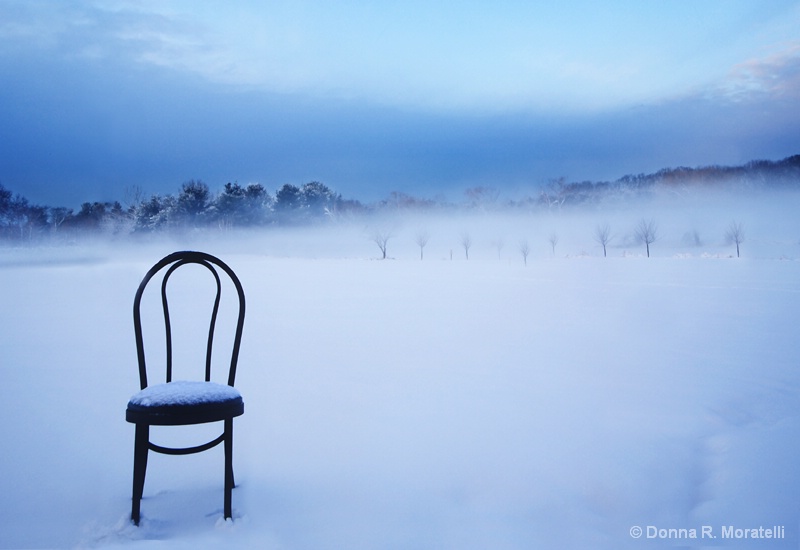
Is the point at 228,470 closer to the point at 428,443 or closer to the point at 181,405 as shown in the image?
the point at 181,405

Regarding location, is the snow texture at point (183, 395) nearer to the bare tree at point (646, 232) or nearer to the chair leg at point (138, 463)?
the chair leg at point (138, 463)

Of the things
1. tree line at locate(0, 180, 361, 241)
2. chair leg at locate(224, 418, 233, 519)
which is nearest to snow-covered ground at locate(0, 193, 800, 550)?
chair leg at locate(224, 418, 233, 519)

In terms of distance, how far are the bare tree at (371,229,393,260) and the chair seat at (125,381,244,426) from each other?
39.0m

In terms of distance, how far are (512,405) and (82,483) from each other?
240 cm

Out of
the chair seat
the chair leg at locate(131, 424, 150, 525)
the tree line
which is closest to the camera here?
the chair seat

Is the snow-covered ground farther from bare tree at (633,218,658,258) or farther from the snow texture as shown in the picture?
bare tree at (633,218,658,258)

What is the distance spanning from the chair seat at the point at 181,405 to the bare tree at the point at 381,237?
3902 cm

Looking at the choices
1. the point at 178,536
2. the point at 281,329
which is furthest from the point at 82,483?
the point at 281,329

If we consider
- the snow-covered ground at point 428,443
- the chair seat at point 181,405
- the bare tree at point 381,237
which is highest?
the bare tree at point 381,237

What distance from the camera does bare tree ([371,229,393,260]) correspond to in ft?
136

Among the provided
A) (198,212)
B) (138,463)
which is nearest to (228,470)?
(138,463)

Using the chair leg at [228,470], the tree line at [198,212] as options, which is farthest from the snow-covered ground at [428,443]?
the tree line at [198,212]

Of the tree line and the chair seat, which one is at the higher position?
the tree line

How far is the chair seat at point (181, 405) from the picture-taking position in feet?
5.69
